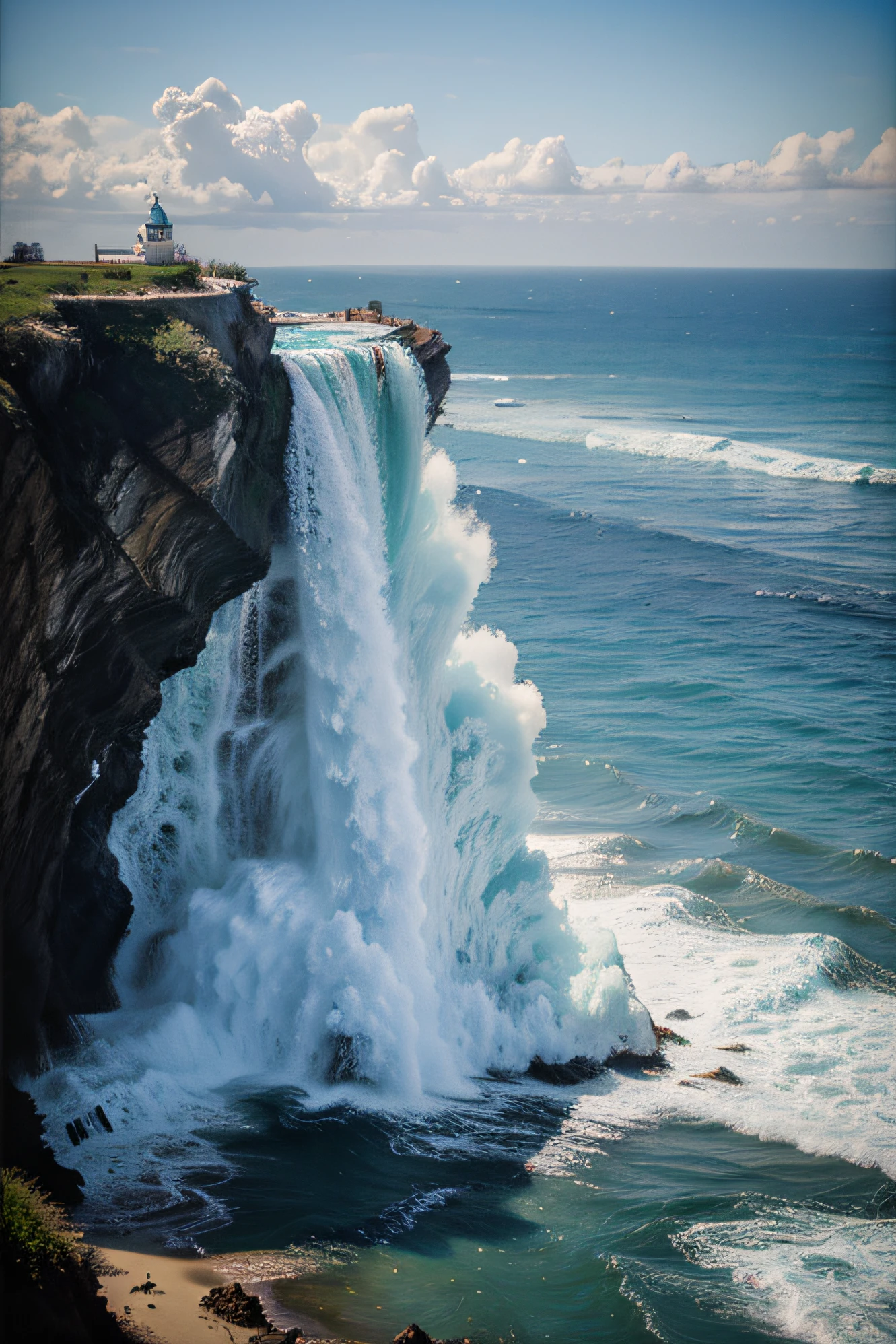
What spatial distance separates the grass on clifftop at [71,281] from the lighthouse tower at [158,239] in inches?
10.9

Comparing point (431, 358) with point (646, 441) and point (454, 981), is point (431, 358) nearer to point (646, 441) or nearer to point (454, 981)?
point (454, 981)

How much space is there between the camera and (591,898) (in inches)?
1019

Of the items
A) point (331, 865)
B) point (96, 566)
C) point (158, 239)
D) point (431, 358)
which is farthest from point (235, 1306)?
point (431, 358)

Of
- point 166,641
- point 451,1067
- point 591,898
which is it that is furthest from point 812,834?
point 166,641

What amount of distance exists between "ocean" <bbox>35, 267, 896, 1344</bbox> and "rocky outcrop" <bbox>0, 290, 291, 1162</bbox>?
4.01 ft

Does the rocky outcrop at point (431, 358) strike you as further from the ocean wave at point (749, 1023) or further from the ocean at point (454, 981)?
the ocean wave at point (749, 1023)

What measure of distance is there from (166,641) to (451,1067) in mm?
8715

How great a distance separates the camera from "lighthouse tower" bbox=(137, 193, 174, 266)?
59.1 ft

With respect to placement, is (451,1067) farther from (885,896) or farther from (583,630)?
(583,630)

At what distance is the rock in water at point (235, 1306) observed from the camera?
11234 mm

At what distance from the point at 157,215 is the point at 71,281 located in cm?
347

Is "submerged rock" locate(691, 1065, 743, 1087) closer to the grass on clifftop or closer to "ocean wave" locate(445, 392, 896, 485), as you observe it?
the grass on clifftop

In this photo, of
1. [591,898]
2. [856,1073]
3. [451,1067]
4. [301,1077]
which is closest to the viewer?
[301,1077]

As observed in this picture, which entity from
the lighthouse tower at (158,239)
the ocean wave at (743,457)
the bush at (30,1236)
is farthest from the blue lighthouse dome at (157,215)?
the ocean wave at (743,457)
